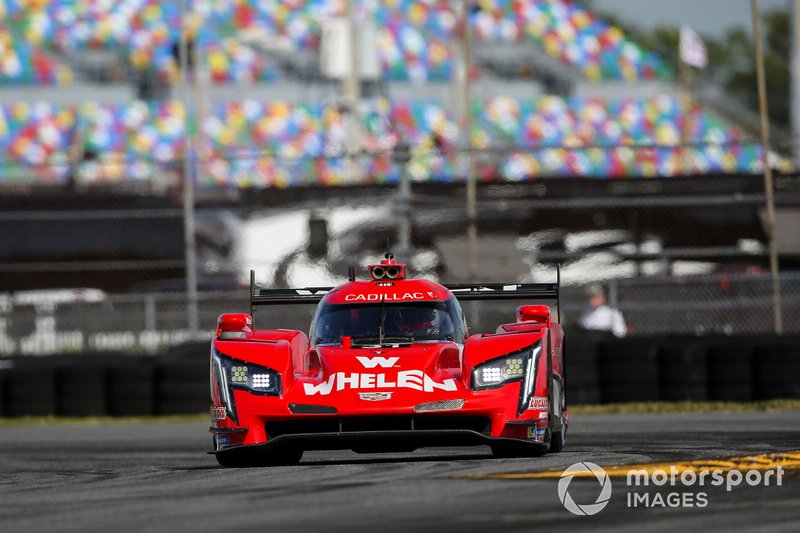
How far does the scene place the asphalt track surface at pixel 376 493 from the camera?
5.92 m

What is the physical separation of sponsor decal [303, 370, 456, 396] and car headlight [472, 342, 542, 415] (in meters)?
0.17

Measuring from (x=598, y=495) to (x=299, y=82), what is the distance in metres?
34.0

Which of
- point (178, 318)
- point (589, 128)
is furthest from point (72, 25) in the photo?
point (178, 318)

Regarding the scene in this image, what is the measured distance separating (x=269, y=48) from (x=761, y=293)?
21.9 meters

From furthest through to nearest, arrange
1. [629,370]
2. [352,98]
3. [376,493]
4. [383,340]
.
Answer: [352,98], [629,370], [383,340], [376,493]

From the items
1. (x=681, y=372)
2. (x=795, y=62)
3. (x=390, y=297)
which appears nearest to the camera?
(x=390, y=297)

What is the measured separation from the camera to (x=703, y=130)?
38.5m

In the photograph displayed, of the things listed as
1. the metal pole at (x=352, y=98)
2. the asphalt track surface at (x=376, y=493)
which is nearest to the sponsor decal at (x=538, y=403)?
the asphalt track surface at (x=376, y=493)

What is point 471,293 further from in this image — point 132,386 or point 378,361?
point 132,386

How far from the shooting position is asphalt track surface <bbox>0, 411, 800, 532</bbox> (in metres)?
5.92

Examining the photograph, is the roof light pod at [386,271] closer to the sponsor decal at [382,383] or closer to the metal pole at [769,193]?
the sponsor decal at [382,383]

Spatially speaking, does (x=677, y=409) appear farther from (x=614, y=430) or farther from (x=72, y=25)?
(x=72, y=25)

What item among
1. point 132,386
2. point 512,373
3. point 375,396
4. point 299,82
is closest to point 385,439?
point 375,396

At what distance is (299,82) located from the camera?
131ft
